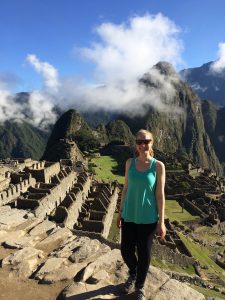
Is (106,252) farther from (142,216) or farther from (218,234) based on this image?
(218,234)

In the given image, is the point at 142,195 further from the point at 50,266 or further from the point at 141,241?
the point at 50,266

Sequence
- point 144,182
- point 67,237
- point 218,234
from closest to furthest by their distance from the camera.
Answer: point 144,182 < point 67,237 < point 218,234

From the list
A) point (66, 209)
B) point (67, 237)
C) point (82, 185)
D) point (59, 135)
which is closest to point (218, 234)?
point (82, 185)

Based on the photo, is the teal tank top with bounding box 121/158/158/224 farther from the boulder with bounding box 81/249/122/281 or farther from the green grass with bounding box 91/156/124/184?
the green grass with bounding box 91/156/124/184

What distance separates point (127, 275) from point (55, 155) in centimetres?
8168

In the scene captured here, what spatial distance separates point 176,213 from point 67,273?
47.8 metres

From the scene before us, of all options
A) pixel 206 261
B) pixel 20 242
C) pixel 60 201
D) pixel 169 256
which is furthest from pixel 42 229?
pixel 206 261

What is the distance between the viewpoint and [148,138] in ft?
22.5

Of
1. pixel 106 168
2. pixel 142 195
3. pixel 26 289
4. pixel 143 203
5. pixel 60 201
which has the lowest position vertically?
pixel 106 168

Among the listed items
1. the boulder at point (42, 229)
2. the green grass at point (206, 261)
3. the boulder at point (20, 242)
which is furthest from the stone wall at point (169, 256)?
the boulder at point (20, 242)

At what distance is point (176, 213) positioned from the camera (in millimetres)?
54219

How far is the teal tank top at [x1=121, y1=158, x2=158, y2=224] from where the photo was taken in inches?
265

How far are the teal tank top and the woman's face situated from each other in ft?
0.70

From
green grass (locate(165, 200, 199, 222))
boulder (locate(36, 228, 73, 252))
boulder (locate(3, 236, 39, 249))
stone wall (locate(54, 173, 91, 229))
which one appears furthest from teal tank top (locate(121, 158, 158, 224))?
green grass (locate(165, 200, 199, 222))
